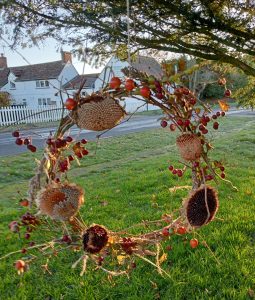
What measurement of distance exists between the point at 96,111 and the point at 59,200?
0.32 m

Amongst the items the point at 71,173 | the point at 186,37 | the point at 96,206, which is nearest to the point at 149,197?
the point at 96,206

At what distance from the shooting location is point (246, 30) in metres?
4.61

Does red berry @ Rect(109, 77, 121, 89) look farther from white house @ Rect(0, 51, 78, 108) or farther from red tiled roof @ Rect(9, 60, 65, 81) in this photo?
white house @ Rect(0, 51, 78, 108)

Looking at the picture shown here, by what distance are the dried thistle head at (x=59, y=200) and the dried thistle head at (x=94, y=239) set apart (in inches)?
3.3

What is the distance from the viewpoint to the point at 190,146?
125cm

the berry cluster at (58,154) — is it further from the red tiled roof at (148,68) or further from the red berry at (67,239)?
the red tiled roof at (148,68)

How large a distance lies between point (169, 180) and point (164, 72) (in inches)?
201

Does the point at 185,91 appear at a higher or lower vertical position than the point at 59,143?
higher

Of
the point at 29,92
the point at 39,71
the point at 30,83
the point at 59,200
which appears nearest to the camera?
the point at 59,200

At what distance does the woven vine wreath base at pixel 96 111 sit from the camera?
110 cm

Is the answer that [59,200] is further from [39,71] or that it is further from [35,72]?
[35,72]

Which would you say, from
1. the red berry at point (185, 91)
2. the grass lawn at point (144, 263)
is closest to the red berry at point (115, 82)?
the red berry at point (185, 91)

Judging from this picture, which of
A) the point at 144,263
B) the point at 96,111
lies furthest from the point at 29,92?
the point at 96,111

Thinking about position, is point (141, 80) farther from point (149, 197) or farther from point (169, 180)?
point (169, 180)
